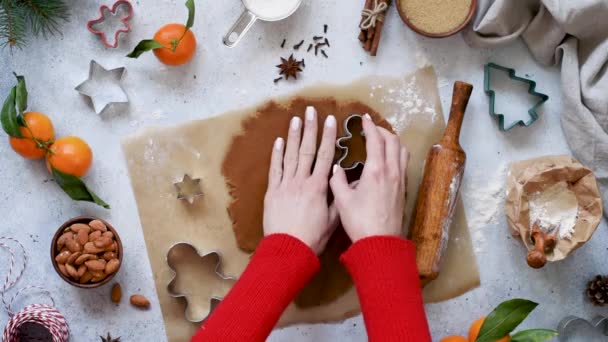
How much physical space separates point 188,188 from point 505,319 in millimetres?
760

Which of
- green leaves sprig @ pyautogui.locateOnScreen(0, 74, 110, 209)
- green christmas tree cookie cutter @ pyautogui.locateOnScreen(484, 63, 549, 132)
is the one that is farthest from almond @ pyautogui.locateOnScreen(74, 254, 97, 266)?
green christmas tree cookie cutter @ pyautogui.locateOnScreen(484, 63, 549, 132)

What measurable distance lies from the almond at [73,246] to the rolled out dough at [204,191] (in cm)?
16

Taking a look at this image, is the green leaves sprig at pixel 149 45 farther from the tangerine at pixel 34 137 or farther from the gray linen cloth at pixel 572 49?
the gray linen cloth at pixel 572 49

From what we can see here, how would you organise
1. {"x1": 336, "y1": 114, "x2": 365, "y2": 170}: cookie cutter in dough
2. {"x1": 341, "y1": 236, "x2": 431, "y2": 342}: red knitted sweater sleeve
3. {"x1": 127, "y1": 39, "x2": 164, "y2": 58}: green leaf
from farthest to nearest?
{"x1": 336, "y1": 114, "x2": 365, "y2": 170}: cookie cutter in dough
{"x1": 127, "y1": 39, "x2": 164, "y2": 58}: green leaf
{"x1": 341, "y1": 236, "x2": 431, "y2": 342}: red knitted sweater sleeve

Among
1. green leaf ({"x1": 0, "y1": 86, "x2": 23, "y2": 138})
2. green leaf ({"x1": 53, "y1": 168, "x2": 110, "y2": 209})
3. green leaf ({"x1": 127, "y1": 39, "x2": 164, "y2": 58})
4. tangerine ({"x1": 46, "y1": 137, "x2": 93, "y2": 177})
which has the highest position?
green leaf ({"x1": 127, "y1": 39, "x2": 164, "y2": 58})

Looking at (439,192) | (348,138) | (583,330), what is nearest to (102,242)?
(348,138)

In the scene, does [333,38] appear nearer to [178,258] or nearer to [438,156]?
[438,156]

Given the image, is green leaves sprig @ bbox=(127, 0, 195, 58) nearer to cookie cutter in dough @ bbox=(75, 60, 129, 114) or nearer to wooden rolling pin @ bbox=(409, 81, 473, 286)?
cookie cutter in dough @ bbox=(75, 60, 129, 114)

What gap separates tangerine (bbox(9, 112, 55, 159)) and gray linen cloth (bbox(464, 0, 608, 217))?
3.25ft

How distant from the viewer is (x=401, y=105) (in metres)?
1.53

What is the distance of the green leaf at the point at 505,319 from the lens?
4.40 feet

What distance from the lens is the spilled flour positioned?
57.8 inches

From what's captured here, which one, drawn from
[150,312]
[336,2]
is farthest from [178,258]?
[336,2]

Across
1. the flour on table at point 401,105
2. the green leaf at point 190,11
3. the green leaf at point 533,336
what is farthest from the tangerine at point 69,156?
the green leaf at point 533,336
